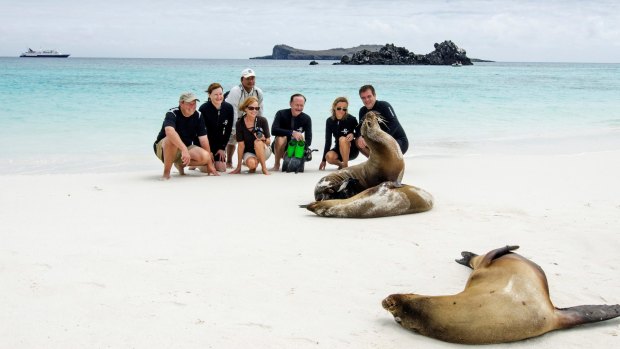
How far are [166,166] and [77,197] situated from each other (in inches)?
62.3

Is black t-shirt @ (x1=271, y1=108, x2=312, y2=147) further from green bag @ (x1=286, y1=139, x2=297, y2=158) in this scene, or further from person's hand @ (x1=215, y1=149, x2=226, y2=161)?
person's hand @ (x1=215, y1=149, x2=226, y2=161)

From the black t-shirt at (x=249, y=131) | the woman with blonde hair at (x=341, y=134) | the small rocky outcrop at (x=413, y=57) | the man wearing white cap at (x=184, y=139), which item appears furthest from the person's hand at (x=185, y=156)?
the small rocky outcrop at (x=413, y=57)

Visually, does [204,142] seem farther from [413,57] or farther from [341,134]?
[413,57]

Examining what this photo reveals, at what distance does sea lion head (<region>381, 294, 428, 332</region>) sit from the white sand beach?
0.06 m

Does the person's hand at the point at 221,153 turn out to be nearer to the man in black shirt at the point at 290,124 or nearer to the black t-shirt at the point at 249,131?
the black t-shirt at the point at 249,131

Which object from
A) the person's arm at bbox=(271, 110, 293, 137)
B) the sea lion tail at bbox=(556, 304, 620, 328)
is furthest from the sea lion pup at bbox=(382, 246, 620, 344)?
the person's arm at bbox=(271, 110, 293, 137)

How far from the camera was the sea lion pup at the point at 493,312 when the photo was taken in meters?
2.82

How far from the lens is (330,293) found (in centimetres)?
343

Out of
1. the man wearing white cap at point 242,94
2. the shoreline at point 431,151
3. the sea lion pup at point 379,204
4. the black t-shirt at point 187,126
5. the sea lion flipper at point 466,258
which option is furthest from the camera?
the shoreline at point 431,151

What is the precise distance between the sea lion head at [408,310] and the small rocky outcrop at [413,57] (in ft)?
296

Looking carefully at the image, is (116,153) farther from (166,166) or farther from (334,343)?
(334,343)

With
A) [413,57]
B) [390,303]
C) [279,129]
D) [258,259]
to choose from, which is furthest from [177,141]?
[413,57]

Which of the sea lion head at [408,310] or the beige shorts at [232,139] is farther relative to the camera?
the beige shorts at [232,139]

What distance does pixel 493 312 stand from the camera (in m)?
2.84
